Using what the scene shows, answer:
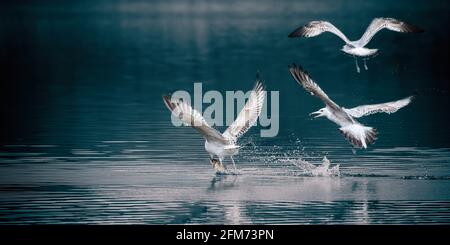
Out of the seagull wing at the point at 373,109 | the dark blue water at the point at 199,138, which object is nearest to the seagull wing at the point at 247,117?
the dark blue water at the point at 199,138

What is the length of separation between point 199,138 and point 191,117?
4495mm

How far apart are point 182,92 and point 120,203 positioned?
1266 cm

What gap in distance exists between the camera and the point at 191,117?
1652cm

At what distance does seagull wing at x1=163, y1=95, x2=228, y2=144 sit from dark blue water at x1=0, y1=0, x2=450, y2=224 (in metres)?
0.56

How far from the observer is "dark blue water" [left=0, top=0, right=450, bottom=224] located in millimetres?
15789

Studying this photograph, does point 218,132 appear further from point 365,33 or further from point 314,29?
point 365,33

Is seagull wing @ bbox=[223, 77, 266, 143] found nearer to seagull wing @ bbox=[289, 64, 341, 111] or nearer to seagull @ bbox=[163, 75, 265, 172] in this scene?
seagull @ bbox=[163, 75, 265, 172]

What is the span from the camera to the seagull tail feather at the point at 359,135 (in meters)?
18.2

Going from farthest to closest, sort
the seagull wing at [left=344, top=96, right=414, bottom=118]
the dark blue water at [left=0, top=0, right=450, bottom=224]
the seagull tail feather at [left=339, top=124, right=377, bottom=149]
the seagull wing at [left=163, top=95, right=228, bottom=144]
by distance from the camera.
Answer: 1. the seagull wing at [left=344, top=96, right=414, bottom=118]
2. the seagull tail feather at [left=339, top=124, right=377, bottom=149]
3. the seagull wing at [left=163, top=95, right=228, bottom=144]
4. the dark blue water at [left=0, top=0, right=450, bottom=224]

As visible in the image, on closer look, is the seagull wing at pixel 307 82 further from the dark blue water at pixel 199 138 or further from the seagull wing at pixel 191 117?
the seagull wing at pixel 191 117

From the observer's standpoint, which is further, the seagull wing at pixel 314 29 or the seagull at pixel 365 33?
the seagull at pixel 365 33

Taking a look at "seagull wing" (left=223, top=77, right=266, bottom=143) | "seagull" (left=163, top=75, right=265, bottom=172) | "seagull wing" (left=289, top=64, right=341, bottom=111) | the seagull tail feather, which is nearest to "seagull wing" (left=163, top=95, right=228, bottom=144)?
"seagull" (left=163, top=75, right=265, bottom=172)

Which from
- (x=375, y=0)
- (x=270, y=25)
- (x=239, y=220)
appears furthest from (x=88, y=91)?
(x=375, y=0)

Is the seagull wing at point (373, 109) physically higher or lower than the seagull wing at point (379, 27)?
lower
